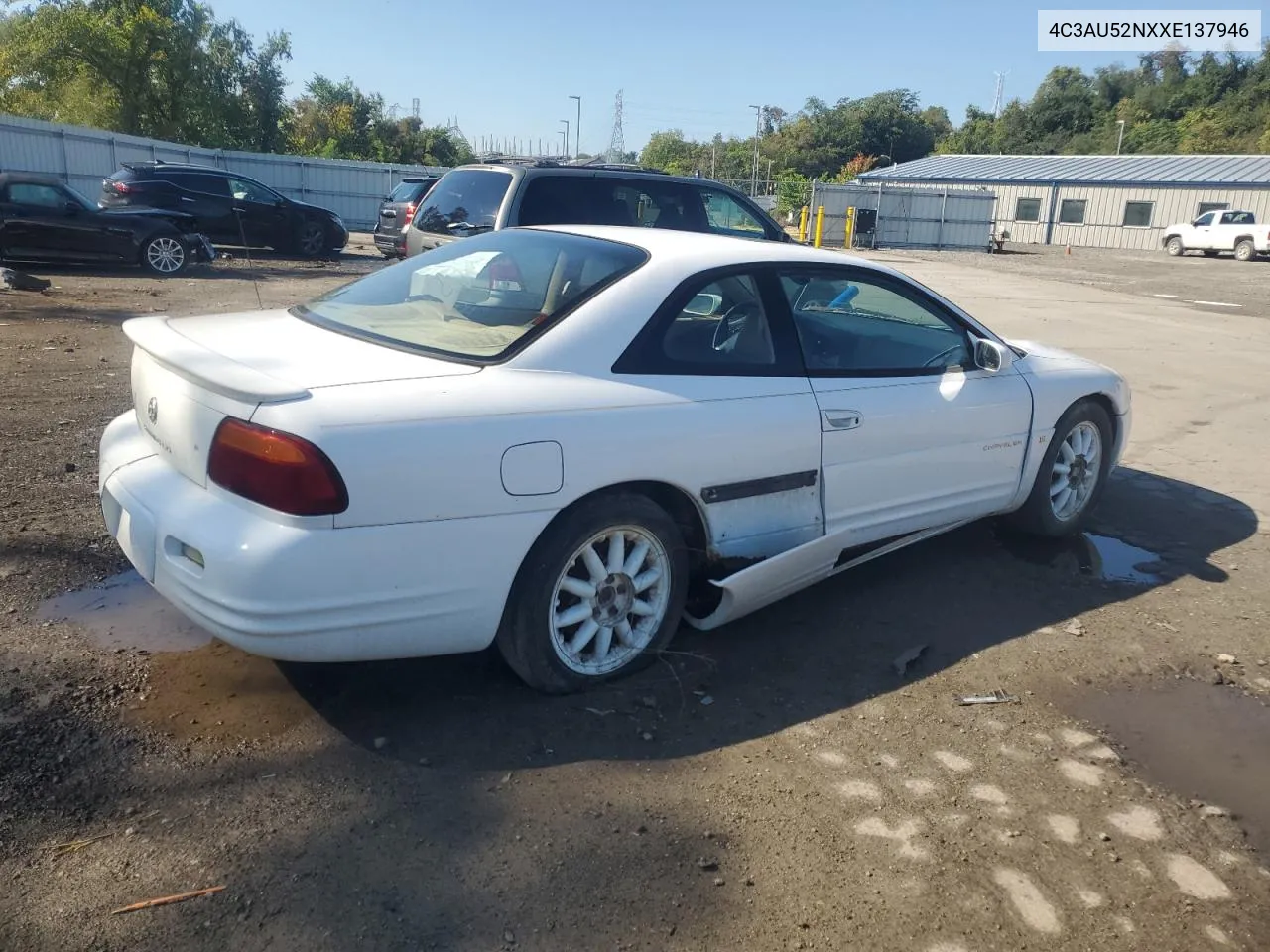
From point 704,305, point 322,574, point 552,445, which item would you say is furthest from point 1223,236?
point 322,574

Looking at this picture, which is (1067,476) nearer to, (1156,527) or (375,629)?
(1156,527)

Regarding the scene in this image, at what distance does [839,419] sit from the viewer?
3.85 metres

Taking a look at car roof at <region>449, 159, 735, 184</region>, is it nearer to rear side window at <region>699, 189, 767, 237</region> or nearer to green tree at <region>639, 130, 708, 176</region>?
rear side window at <region>699, 189, 767, 237</region>

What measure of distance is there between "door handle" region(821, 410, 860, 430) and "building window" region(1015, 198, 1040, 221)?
50.5 metres

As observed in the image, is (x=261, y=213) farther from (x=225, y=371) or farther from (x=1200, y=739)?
(x=1200, y=739)

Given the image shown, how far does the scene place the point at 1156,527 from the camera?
5.58m

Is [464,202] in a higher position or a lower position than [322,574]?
higher

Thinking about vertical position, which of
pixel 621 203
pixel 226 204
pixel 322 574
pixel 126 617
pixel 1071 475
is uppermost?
pixel 621 203

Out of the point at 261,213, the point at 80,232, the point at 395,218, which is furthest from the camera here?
the point at 261,213

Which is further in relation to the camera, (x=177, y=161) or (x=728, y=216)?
(x=177, y=161)

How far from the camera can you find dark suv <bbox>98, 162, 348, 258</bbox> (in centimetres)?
1770

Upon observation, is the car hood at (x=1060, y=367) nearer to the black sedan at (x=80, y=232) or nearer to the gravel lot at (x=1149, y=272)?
the black sedan at (x=80, y=232)

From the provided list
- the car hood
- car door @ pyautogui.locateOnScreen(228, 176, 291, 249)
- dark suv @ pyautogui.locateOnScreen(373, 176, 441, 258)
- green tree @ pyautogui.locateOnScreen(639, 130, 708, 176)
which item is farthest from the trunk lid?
green tree @ pyautogui.locateOnScreen(639, 130, 708, 176)

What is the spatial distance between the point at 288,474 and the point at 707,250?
186 centimetres
